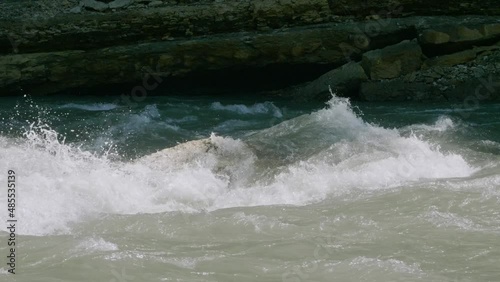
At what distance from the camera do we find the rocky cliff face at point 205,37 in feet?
38.0

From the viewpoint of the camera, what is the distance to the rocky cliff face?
11.6 m

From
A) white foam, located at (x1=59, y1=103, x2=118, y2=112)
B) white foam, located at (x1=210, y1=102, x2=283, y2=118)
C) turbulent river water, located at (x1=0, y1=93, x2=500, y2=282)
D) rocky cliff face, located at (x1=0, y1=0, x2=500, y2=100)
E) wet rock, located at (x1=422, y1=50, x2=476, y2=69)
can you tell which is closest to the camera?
turbulent river water, located at (x1=0, y1=93, x2=500, y2=282)

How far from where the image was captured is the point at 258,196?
6547mm

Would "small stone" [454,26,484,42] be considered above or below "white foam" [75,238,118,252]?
above

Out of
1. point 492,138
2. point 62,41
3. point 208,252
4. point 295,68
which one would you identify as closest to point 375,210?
point 208,252

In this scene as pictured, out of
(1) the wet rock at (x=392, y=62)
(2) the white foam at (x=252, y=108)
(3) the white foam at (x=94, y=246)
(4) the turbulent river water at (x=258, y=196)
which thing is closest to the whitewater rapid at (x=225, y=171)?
(4) the turbulent river water at (x=258, y=196)

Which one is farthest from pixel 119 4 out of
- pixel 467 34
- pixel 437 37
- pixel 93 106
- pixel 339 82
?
pixel 467 34

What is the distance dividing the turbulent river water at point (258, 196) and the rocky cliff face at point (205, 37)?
1.72 m

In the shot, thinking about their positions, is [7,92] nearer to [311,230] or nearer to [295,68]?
[295,68]

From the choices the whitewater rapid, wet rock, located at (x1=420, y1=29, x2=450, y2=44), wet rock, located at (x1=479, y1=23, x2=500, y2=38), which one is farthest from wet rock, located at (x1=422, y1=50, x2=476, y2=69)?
the whitewater rapid

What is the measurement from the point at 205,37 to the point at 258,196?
5682 millimetres

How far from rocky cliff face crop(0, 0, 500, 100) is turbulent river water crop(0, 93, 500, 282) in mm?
1718

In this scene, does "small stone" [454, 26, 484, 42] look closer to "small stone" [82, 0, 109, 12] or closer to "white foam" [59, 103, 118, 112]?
"white foam" [59, 103, 118, 112]

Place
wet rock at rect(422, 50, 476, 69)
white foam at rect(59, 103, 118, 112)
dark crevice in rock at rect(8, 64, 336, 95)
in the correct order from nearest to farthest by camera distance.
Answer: white foam at rect(59, 103, 118, 112) < wet rock at rect(422, 50, 476, 69) < dark crevice in rock at rect(8, 64, 336, 95)
